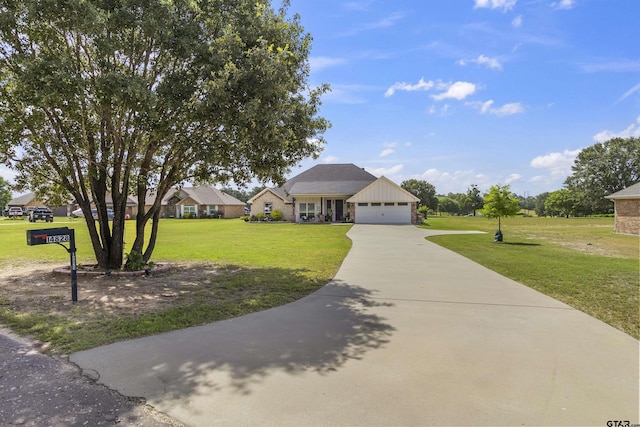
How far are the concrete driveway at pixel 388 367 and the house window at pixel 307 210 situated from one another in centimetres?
3260

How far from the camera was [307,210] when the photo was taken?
39406mm

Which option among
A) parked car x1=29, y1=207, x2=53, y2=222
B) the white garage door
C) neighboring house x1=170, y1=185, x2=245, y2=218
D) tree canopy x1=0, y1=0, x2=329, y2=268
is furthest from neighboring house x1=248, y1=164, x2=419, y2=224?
tree canopy x1=0, y1=0, x2=329, y2=268

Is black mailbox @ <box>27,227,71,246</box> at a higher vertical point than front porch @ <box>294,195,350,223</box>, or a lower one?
lower

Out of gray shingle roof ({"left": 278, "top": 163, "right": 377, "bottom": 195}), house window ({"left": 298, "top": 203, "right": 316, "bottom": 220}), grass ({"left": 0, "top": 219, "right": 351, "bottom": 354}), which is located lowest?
grass ({"left": 0, "top": 219, "right": 351, "bottom": 354})

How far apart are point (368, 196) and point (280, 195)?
11315 mm

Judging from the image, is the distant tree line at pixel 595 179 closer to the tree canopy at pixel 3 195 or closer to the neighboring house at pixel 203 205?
the neighboring house at pixel 203 205

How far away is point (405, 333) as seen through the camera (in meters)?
5.07

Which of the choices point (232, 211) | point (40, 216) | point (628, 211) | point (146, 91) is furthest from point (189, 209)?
point (146, 91)

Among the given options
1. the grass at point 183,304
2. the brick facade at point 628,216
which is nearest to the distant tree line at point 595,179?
the brick facade at point 628,216

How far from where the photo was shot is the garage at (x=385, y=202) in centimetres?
3481

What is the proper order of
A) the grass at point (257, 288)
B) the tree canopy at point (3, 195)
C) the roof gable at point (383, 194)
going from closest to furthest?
the grass at point (257, 288) → the roof gable at point (383, 194) → the tree canopy at point (3, 195)

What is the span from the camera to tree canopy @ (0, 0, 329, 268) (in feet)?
21.2

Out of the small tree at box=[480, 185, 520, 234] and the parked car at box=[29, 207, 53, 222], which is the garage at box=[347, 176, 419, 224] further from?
the parked car at box=[29, 207, 53, 222]

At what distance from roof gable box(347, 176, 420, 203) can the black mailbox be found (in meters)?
29.2
